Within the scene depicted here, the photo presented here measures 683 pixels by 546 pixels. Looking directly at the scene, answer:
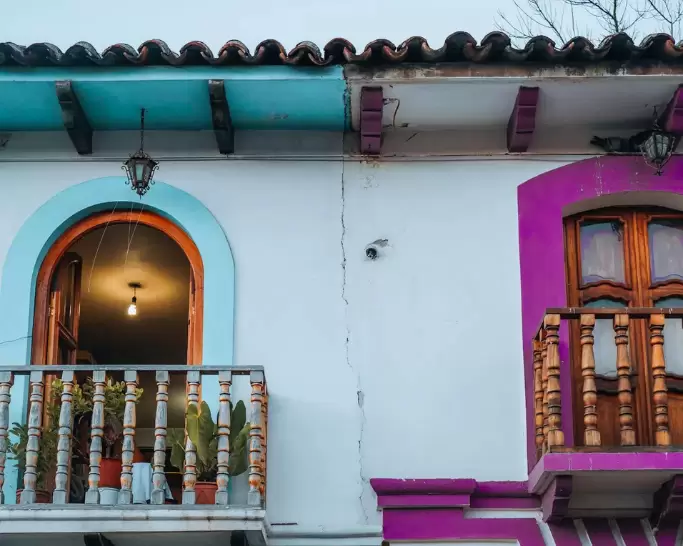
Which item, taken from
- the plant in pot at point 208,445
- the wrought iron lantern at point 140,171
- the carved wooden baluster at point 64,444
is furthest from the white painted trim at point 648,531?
the wrought iron lantern at point 140,171

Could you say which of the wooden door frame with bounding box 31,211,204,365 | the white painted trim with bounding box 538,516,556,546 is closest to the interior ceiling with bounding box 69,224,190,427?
the wooden door frame with bounding box 31,211,204,365

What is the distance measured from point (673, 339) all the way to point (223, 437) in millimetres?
3109

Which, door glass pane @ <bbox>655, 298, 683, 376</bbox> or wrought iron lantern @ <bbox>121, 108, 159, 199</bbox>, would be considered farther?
door glass pane @ <bbox>655, 298, 683, 376</bbox>

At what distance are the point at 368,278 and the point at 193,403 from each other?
153 centimetres

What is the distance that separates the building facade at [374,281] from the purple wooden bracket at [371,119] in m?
0.02

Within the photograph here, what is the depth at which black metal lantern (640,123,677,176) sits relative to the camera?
9.02 metres

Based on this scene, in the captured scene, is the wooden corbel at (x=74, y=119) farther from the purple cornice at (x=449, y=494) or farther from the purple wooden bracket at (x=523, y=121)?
the purple cornice at (x=449, y=494)

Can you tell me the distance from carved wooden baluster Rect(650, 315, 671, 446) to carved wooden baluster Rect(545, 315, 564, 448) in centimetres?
55

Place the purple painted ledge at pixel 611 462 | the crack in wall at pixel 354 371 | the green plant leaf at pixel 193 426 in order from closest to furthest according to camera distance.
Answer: the purple painted ledge at pixel 611 462 → the green plant leaf at pixel 193 426 → the crack in wall at pixel 354 371

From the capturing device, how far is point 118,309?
42.8ft

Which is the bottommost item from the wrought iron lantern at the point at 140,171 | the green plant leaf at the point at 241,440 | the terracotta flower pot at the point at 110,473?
the terracotta flower pot at the point at 110,473

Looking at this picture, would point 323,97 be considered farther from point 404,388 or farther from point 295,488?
point 295,488

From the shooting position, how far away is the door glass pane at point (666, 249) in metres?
9.33

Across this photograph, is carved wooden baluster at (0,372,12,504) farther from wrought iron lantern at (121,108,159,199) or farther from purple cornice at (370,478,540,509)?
purple cornice at (370,478,540,509)
